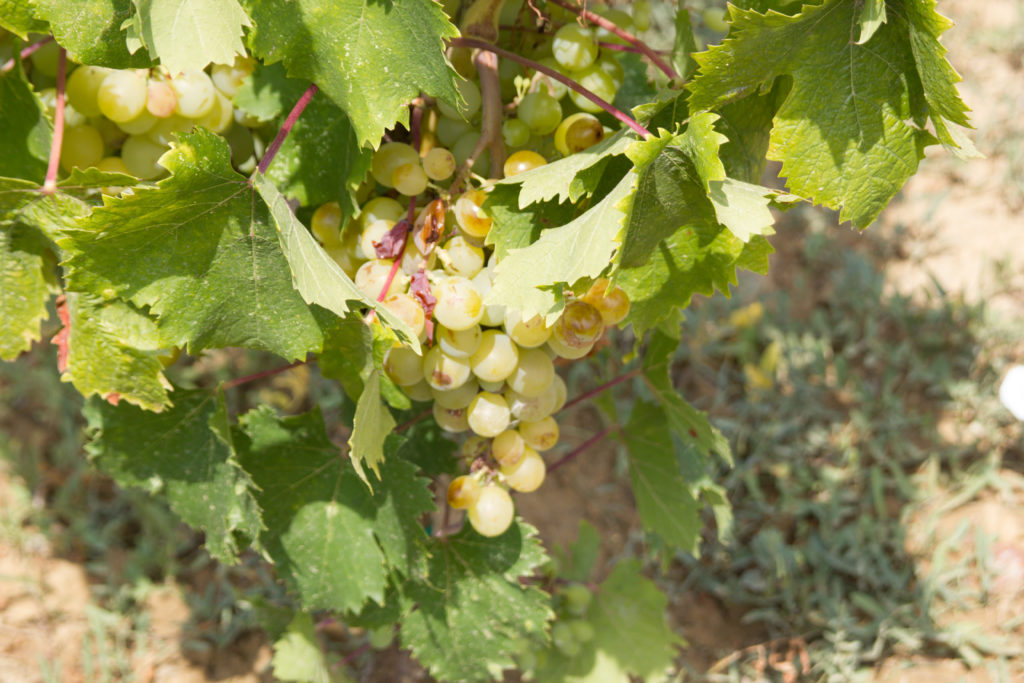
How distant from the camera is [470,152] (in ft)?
3.23

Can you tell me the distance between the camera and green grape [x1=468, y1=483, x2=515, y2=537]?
1.08m

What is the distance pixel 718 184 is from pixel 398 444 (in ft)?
1.69

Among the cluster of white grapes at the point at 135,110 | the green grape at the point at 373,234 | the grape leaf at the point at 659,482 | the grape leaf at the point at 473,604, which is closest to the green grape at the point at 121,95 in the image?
the cluster of white grapes at the point at 135,110

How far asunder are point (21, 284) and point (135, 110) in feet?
0.80

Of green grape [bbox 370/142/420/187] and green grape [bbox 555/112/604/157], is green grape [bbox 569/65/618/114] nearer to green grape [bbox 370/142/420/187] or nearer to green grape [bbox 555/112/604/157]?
green grape [bbox 555/112/604/157]

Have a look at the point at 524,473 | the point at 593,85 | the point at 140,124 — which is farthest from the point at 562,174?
the point at 140,124

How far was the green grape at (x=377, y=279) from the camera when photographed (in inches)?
36.4

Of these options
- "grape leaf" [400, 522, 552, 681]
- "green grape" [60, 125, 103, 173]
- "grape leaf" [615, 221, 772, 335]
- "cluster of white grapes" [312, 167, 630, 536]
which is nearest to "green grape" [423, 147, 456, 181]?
"cluster of white grapes" [312, 167, 630, 536]

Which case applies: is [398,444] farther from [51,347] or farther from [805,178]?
[51,347]

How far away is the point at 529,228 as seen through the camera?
0.90 metres

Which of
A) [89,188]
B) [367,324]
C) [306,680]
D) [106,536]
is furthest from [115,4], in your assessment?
[106,536]

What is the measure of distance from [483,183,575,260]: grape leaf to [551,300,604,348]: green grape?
92 millimetres

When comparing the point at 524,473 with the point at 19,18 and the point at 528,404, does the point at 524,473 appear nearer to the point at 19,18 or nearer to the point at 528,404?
the point at 528,404

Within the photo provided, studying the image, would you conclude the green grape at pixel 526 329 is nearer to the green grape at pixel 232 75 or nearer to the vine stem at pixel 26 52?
the green grape at pixel 232 75
